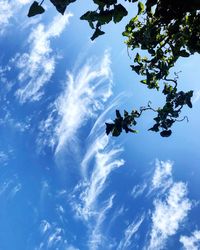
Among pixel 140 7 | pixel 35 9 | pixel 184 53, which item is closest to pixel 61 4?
pixel 35 9

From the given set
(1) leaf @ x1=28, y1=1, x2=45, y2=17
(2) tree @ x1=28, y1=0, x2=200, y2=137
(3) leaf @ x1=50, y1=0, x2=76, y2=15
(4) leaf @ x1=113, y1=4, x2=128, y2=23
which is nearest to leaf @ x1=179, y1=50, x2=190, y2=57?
(2) tree @ x1=28, y1=0, x2=200, y2=137

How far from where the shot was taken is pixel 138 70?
12.0m

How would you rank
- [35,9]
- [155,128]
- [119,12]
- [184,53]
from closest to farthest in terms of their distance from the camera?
[35,9]
[119,12]
[184,53]
[155,128]

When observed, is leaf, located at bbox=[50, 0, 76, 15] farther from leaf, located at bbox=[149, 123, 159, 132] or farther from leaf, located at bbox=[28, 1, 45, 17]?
leaf, located at bbox=[149, 123, 159, 132]

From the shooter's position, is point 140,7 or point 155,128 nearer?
point 140,7

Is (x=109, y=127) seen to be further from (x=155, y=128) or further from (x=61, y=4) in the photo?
(x=61, y=4)

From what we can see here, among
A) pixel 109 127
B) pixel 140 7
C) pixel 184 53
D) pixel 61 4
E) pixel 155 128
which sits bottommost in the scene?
pixel 61 4

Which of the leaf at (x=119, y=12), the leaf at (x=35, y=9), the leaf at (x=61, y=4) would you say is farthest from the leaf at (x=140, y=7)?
the leaf at (x=35, y=9)

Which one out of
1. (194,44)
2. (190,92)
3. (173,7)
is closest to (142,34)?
(194,44)

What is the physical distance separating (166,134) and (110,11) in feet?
17.3

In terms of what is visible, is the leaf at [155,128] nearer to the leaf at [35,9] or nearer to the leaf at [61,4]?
the leaf at [61,4]

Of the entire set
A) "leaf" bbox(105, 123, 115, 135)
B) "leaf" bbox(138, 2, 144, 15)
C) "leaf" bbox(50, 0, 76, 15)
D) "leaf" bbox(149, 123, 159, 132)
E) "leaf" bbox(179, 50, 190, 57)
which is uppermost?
"leaf" bbox(138, 2, 144, 15)

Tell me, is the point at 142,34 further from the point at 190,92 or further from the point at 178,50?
the point at 190,92

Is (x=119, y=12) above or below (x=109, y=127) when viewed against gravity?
below
